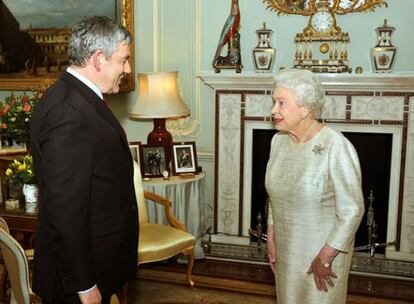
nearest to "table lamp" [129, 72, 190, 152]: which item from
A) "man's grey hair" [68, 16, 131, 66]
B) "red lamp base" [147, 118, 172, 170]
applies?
"red lamp base" [147, 118, 172, 170]

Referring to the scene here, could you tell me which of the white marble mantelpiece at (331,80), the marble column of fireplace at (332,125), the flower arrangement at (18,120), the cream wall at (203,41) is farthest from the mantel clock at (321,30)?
the flower arrangement at (18,120)

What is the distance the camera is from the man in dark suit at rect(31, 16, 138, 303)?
1691 millimetres

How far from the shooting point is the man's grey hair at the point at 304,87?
7.54 ft

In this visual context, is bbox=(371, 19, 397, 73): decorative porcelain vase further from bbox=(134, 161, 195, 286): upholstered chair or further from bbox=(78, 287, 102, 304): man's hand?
bbox=(78, 287, 102, 304): man's hand

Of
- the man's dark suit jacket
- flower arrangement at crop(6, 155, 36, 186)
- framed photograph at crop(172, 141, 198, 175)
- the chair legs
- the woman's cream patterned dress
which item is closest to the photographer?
the man's dark suit jacket

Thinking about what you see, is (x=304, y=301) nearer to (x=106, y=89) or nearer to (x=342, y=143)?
(x=342, y=143)

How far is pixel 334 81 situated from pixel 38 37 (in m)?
2.82

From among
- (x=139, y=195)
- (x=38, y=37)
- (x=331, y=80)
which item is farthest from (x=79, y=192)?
(x=38, y=37)

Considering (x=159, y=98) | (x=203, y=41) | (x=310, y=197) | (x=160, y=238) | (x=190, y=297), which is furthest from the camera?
(x=203, y=41)

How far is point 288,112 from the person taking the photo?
2322 mm

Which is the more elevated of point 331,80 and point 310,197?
point 331,80

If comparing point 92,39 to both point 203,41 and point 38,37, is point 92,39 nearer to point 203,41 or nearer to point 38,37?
point 203,41

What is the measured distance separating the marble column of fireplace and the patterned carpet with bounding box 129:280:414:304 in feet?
2.61

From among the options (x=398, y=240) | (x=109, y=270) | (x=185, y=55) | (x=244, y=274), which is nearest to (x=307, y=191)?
(x=109, y=270)
